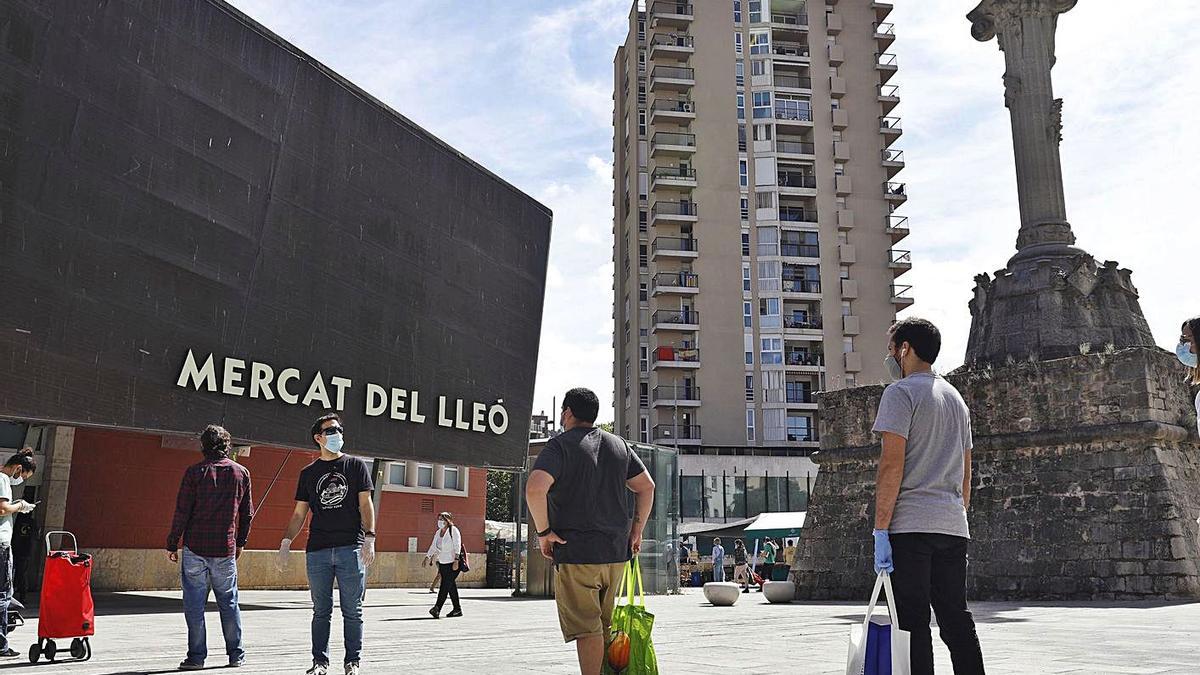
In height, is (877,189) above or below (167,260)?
above

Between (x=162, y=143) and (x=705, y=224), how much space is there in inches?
1711

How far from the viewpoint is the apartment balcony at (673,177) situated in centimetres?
5438

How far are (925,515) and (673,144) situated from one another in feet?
171

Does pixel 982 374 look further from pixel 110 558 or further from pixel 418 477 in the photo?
pixel 110 558

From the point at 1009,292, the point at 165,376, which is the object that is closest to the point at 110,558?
the point at 165,376

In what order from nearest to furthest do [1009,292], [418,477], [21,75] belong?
[21,75]
[1009,292]
[418,477]

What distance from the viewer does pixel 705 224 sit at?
5459 centimetres

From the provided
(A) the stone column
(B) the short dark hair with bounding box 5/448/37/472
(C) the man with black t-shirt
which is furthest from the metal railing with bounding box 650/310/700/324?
(C) the man with black t-shirt

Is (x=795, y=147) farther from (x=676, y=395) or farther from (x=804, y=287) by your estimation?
(x=676, y=395)

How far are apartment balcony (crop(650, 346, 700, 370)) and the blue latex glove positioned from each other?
4797 cm

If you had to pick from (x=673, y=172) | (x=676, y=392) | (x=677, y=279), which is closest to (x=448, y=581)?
(x=676, y=392)

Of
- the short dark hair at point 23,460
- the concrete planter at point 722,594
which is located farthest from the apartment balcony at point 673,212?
the short dark hair at point 23,460

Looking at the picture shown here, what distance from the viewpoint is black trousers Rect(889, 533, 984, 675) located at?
4.24 m

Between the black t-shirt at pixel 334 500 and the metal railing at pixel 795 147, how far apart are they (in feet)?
172
